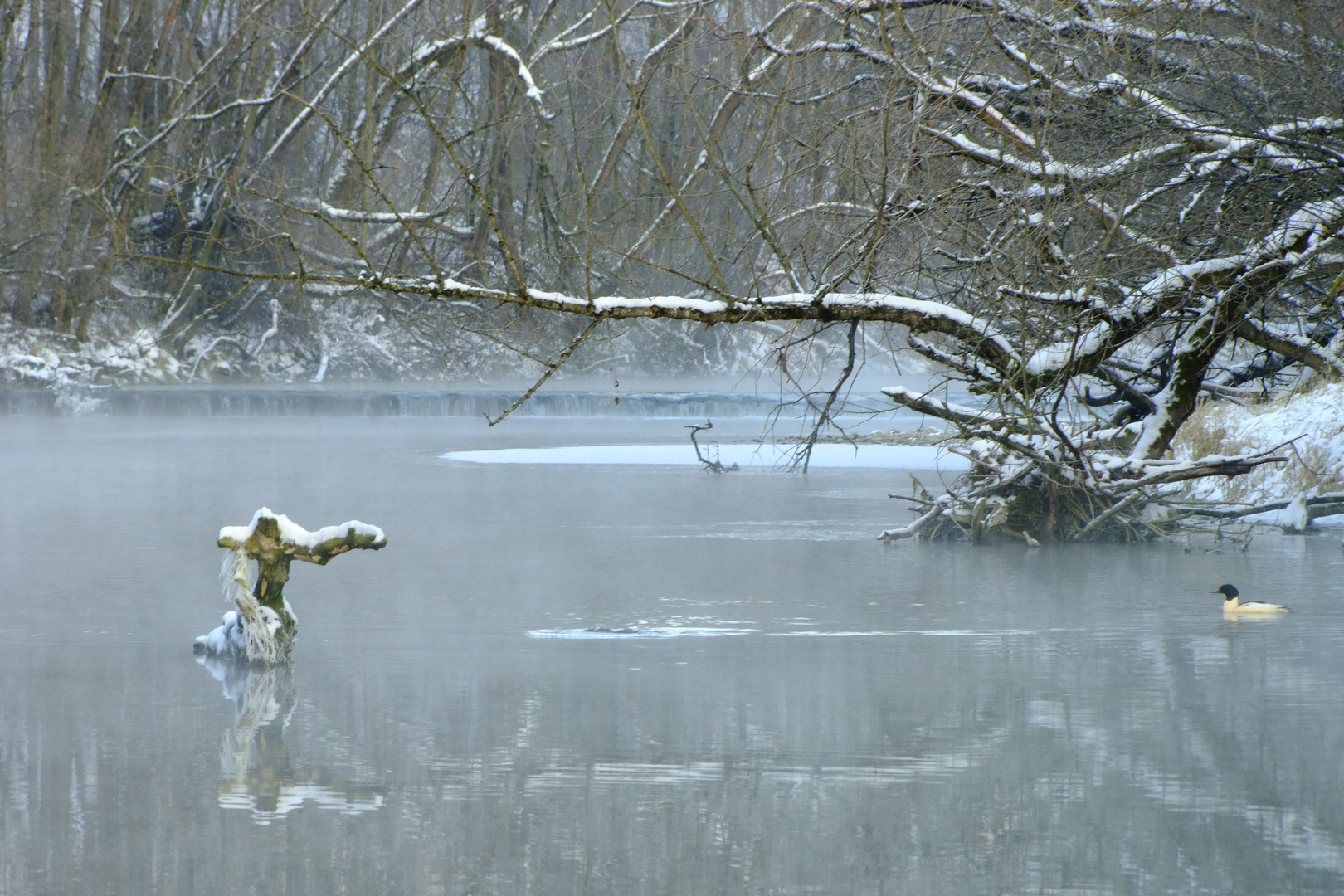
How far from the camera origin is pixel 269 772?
4.91 metres

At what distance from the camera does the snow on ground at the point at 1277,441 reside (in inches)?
471

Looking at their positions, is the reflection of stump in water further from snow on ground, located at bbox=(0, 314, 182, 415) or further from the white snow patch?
snow on ground, located at bbox=(0, 314, 182, 415)

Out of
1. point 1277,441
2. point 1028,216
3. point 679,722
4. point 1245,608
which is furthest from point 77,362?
point 679,722

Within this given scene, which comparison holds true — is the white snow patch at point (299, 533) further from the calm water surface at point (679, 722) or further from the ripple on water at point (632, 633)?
the ripple on water at point (632, 633)

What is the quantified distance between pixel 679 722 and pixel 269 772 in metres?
1.32

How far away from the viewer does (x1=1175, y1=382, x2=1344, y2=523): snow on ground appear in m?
12.0

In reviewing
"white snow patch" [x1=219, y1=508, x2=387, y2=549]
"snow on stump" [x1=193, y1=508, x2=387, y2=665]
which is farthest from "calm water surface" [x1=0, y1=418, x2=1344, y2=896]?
"white snow patch" [x1=219, y1=508, x2=387, y2=549]

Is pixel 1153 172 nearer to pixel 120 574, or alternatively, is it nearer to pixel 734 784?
pixel 734 784

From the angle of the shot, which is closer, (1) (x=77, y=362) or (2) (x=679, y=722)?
(2) (x=679, y=722)

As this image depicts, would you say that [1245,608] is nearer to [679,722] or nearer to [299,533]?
[679,722]

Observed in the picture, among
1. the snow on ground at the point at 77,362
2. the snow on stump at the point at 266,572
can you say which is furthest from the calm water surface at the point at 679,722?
the snow on ground at the point at 77,362

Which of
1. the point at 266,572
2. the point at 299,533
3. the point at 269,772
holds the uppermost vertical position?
the point at 299,533

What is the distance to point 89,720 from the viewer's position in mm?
5531

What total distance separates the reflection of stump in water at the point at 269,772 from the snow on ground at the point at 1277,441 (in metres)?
7.76
